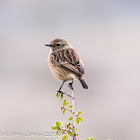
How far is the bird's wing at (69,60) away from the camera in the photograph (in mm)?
2850

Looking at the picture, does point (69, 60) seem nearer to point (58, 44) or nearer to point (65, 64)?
point (65, 64)

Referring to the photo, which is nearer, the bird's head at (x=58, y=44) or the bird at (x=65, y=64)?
the bird at (x=65, y=64)

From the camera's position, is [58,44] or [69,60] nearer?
[69,60]

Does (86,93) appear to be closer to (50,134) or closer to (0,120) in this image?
(0,120)

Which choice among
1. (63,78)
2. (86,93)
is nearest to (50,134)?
(63,78)

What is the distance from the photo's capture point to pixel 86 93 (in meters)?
10.5

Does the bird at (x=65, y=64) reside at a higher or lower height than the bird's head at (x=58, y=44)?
lower

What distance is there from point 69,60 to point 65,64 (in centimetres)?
6

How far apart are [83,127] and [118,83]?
308 cm

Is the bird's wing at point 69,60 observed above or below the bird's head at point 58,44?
below

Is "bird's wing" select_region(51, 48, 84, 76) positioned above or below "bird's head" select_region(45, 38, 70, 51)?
below

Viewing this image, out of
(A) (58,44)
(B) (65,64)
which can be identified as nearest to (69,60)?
(B) (65,64)

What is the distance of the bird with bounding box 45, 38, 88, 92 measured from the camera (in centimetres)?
284

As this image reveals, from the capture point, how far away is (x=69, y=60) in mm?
3035
